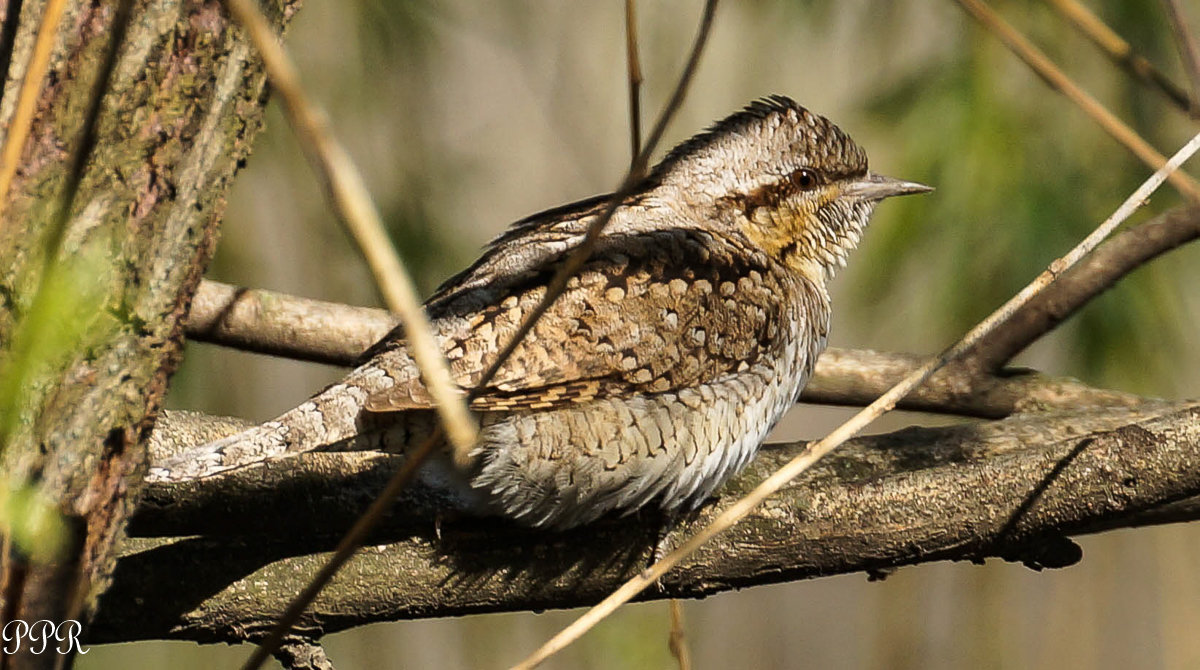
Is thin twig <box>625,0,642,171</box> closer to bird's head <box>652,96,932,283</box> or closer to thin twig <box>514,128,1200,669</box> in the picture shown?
thin twig <box>514,128,1200,669</box>

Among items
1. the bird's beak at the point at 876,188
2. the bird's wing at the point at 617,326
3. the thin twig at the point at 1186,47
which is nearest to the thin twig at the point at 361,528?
the thin twig at the point at 1186,47

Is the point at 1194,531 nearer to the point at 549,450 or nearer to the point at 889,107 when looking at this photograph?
the point at 889,107

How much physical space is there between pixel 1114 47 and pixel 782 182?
209cm

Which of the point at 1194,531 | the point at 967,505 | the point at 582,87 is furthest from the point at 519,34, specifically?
the point at 1194,531

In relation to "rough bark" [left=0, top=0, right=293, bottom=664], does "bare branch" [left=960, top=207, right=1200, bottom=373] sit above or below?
above

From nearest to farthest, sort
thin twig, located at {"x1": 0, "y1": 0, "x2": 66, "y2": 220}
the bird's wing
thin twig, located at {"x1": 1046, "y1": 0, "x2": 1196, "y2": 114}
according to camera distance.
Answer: thin twig, located at {"x1": 0, "y1": 0, "x2": 66, "y2": 220} < thin twig, located at {"x1": 1046, "y1": 0, "x2": 1196, "y2": 114} < the bird's wing

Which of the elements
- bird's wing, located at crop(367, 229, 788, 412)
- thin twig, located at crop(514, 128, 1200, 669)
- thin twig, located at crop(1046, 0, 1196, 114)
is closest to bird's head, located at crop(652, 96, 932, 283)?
bird's wing, located at crop(367, 229, 788, 412)

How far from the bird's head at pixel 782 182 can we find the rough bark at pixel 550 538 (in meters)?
0.97

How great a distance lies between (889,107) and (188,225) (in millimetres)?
2743

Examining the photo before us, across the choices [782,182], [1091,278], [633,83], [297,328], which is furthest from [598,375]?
[1091,278]

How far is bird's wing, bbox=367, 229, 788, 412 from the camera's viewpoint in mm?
2561

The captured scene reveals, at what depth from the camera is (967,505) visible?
2.47 meters

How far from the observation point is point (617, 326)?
9.03 feet

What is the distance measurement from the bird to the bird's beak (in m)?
0.36
